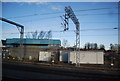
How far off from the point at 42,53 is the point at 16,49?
34.2 feet

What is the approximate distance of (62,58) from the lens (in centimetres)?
2850

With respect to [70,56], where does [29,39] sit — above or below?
above

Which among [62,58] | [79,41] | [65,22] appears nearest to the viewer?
[65,22]

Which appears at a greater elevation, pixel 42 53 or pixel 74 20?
pixel 74 20

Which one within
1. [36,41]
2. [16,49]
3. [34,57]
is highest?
[36,41]

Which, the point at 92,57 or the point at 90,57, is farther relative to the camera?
the point at 90,57

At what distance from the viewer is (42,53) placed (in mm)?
29719

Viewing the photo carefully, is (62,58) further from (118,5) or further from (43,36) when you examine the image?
(43,36)

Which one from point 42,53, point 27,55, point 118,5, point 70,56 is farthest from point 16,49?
point 118,5

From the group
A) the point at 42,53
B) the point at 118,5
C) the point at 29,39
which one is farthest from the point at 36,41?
the point at 118,5

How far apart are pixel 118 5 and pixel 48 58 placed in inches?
833

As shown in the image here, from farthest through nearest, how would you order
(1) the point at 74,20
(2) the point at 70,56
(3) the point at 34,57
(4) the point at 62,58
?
(3) the point at 34,57 < (4) the point at 62,58 < (2) the point at 70,56 < (1) the point at 74,20

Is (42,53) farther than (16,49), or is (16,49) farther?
(16,49)

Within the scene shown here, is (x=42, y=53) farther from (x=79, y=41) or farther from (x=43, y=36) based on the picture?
(x=43, y=36)
